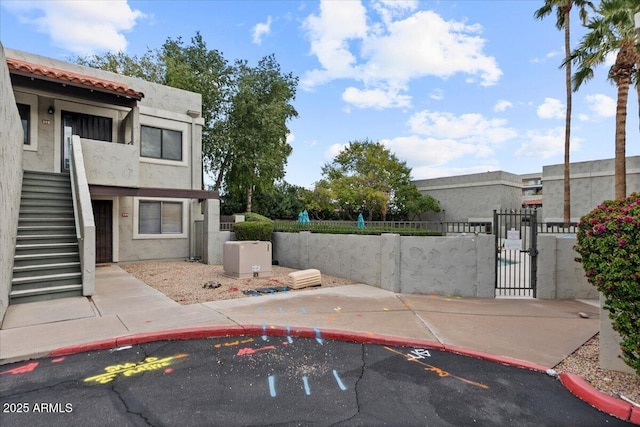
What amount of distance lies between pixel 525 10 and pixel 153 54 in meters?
25.3

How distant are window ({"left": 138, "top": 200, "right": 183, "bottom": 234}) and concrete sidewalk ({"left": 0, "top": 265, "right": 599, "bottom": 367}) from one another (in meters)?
5.84

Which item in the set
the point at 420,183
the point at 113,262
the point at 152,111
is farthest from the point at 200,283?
the point at 420,183

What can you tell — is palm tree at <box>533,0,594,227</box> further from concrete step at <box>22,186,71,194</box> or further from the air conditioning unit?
concrete step at <box>22,186,71,194</box>

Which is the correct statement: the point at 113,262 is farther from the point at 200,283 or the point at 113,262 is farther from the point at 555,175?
the point at 555,175

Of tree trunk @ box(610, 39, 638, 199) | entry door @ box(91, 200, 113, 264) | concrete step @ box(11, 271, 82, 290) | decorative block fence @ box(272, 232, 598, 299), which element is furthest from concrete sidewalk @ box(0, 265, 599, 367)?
tree trunk @ box(610, 39, 638, 199)

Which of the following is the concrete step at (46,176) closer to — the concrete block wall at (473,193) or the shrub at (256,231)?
the shrub at (256,231)

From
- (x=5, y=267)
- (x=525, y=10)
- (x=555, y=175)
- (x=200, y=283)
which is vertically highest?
(x=525, y=10)

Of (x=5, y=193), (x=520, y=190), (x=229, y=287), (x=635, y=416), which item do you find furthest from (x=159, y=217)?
(x=520, y=190)

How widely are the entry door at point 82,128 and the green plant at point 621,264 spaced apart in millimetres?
13923

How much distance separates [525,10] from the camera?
1962cm

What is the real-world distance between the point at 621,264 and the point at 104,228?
14644 millimetres

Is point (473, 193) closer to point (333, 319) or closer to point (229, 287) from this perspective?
point (229, 287)

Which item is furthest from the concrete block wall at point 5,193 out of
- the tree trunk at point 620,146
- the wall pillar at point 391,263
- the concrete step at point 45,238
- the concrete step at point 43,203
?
the tree trunk at point 620,146

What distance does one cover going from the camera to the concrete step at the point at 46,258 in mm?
7895
